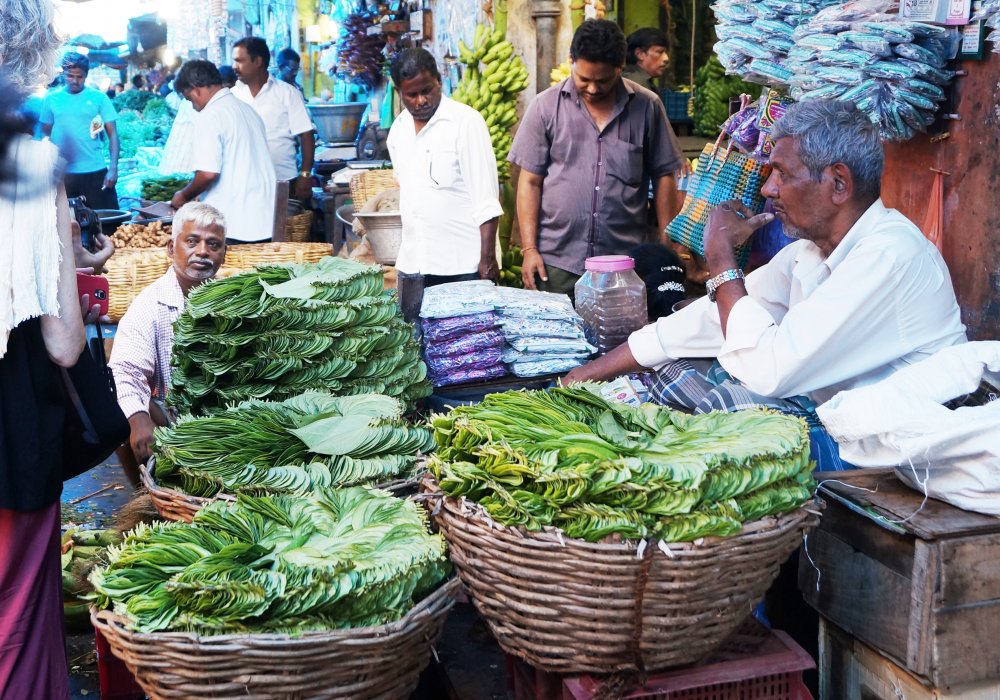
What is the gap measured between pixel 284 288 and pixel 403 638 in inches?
54.9

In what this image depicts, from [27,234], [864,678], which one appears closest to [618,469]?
[864,678]

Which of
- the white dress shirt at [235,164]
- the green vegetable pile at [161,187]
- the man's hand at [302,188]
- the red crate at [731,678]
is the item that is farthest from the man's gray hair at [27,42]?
the man's hand at [302,188]

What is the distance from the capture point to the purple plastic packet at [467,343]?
11.7ft

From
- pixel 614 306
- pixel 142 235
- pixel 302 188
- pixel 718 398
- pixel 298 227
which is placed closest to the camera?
pixel 718 398

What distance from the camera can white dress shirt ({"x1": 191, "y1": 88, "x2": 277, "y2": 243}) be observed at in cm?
675

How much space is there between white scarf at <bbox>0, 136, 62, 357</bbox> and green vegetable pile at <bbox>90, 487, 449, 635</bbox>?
1.85 ft

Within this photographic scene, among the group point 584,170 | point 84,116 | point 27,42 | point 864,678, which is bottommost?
point 864,678

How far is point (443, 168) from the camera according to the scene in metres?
5.62

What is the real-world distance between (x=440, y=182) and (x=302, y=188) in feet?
14.2

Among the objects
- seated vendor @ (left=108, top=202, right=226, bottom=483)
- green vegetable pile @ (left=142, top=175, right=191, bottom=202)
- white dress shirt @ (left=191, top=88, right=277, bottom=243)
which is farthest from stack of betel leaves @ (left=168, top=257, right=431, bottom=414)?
green vegetable pile @ (left=142, top=175, right=191, bottom=202)

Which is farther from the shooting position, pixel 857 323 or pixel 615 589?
pixel 857 323

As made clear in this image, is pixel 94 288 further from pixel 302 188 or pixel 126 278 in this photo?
pixel 302 188

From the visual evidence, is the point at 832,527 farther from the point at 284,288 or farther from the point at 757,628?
the point at 284,288

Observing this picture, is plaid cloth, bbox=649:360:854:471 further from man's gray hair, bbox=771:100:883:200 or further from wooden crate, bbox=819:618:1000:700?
man's gray hair, bbox=771:100:883:200
